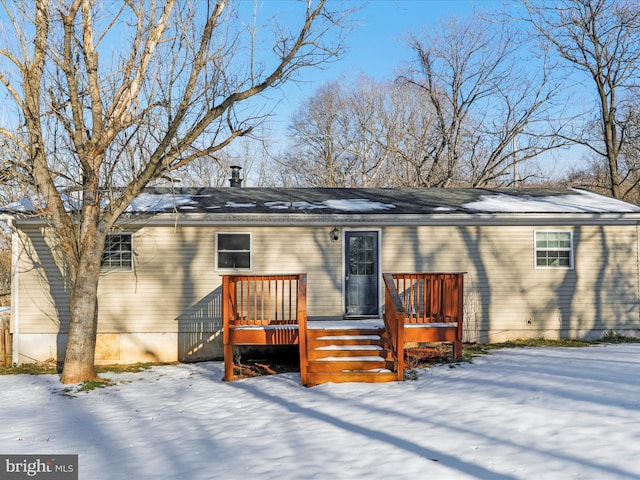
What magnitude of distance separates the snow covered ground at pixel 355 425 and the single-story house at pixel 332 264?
1.68m

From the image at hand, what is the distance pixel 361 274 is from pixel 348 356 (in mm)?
2510

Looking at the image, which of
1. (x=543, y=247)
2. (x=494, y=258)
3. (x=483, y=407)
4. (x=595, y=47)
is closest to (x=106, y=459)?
(x=483, y=407)

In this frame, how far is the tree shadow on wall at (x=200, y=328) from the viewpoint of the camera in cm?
934

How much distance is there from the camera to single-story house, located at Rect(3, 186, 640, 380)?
9156 mm

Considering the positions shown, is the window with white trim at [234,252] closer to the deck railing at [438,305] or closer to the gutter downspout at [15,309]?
the deck railing at [438,305]

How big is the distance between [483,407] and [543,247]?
5.56m

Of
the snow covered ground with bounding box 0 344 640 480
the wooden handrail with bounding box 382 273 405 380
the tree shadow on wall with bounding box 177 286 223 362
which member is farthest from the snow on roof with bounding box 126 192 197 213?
the wooden handrail with bounding box 382 273 405 380

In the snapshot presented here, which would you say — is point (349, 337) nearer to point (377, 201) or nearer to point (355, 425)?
point (355, 425)

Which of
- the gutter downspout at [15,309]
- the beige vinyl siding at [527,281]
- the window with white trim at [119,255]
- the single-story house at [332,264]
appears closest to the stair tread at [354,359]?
the single-story house at [332,264]

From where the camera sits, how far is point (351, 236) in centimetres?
966

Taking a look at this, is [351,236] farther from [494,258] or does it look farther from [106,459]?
[106,459]

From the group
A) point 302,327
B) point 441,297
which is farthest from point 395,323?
A: point 302,327

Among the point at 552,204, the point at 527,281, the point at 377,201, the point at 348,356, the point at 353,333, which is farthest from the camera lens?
the point at 377,201

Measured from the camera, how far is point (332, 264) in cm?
955
